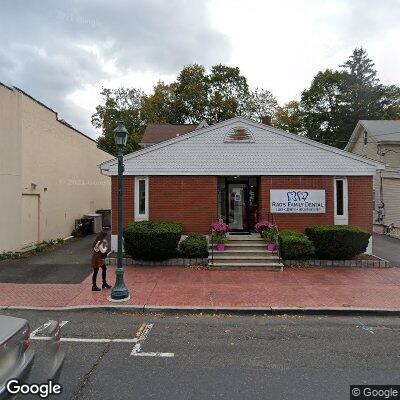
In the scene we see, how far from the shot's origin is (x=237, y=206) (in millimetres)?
14844

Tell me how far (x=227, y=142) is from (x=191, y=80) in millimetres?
36726

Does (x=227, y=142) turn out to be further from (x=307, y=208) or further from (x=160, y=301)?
(x=160, y=301)

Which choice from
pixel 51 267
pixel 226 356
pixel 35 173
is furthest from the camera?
pixel 35 173

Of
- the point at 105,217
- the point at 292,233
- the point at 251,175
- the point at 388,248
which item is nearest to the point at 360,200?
the point at 292,233

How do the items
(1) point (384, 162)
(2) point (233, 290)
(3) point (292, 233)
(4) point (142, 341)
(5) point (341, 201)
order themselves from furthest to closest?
(1) point (384, 162) < (5) point (341, 201) < (3) point (292, 233) < (2) point (233, 290) < (4) point (142, 341)

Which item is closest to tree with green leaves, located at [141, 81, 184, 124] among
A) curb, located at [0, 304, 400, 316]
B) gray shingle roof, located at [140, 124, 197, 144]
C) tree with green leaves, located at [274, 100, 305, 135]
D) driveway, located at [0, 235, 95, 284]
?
tree with green leaves, located at [274, 100, 305, 135]

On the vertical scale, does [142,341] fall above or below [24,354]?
below

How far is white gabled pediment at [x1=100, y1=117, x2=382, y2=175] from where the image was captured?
1320 centimetres

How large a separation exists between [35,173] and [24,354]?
522 inches

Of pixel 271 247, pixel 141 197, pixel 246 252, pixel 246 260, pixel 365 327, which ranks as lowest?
pixel 365 327

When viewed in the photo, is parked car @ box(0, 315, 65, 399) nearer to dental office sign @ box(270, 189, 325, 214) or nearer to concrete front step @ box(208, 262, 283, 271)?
concrete front step @ box(208, 262, 283, 271)

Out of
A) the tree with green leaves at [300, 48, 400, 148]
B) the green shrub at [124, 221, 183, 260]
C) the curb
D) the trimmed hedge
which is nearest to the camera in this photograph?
the curb

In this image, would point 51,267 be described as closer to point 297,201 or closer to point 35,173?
point 35,173

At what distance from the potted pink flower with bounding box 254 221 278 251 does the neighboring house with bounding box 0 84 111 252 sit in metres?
9.37
